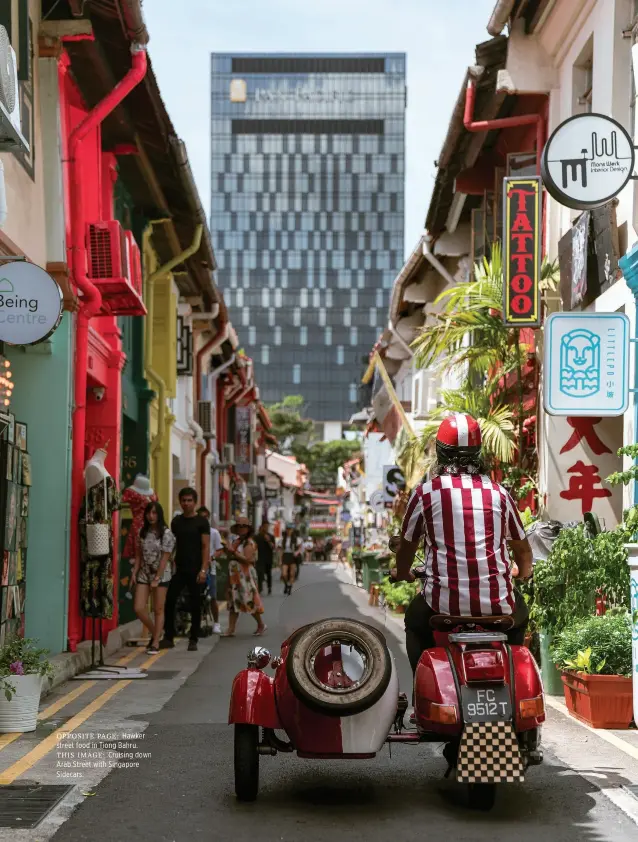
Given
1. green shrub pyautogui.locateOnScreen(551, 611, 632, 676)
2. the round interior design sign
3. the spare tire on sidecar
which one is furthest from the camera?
the round interior design sign

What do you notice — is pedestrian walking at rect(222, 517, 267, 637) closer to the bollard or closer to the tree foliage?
the bollard

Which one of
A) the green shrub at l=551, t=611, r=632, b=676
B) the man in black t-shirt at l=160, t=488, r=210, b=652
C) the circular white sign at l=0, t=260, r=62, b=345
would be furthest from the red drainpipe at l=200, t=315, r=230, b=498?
the green shrub at l=551, t=611, r=632, b=676

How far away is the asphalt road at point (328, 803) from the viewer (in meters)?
5.96

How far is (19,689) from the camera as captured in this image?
8.87m

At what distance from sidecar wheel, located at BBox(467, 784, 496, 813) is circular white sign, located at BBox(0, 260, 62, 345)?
201 inches

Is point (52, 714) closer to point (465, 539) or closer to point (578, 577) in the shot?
point (578, 577)

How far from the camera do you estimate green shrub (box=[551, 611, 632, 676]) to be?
9359 mm

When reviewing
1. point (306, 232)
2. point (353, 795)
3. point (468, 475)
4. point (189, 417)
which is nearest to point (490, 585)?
point (468, 475)

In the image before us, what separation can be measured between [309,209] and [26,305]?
160 m

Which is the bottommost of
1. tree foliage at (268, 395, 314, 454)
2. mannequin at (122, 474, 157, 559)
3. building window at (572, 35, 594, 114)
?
mannequin at (122, 474, 157, 559)

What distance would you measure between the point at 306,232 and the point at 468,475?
16134 cm

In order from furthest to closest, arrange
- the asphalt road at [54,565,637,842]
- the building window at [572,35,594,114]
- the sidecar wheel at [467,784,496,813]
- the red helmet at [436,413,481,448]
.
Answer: the building window at [572,35,594,114] < the red helmet at [436,413,481,448] < the sidecar wheel at [467,784,496,813] < the asphalt road at [54,565,637,842]

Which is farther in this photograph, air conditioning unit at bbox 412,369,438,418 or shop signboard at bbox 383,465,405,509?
air conditioning unit at bbox 412,369,438,418

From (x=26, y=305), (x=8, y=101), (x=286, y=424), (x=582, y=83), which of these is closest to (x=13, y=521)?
(x=26, y=305)
